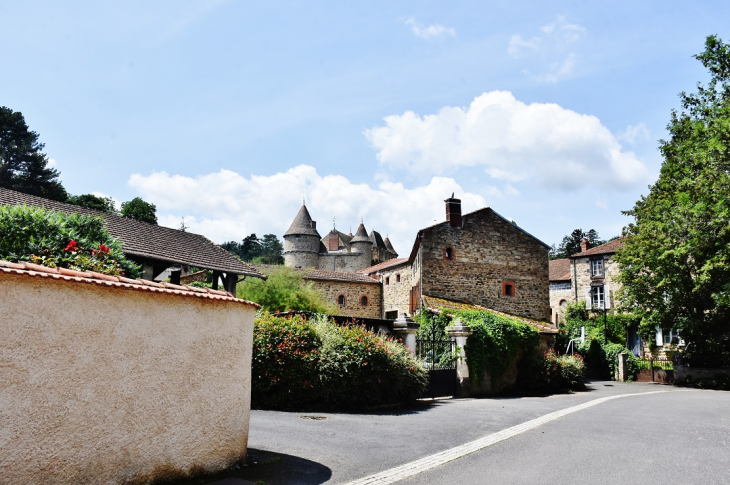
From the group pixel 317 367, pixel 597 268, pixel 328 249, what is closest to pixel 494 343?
pixel 317 367

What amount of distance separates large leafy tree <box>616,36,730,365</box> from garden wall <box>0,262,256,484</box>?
2184cm

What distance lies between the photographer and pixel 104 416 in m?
4.81

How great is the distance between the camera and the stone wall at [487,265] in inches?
1196

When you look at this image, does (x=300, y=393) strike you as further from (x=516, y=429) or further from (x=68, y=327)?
(x=68, y=327)

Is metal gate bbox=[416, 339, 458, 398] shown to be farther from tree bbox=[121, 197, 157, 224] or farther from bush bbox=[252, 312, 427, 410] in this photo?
tree bbox=[121, 197, 157, 224]

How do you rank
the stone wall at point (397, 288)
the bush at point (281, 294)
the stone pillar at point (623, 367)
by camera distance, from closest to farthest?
1. the stone pillar at point (623, 367)
2. the bush at point (281, 294)
3. the stone wall at point (397, 288)

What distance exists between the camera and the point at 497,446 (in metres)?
8.21

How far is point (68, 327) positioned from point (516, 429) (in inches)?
322

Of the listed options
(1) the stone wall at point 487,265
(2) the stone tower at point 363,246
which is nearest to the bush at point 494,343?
(1) the stone wall at point 487,265

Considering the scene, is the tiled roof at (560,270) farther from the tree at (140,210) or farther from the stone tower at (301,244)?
the tree at (140,210)

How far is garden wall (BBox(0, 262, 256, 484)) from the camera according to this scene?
4.28m

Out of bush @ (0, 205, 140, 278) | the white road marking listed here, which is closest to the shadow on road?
the white road marking

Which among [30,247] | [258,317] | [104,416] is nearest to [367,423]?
[258,317]

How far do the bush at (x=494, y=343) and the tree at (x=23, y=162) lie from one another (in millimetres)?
45767
